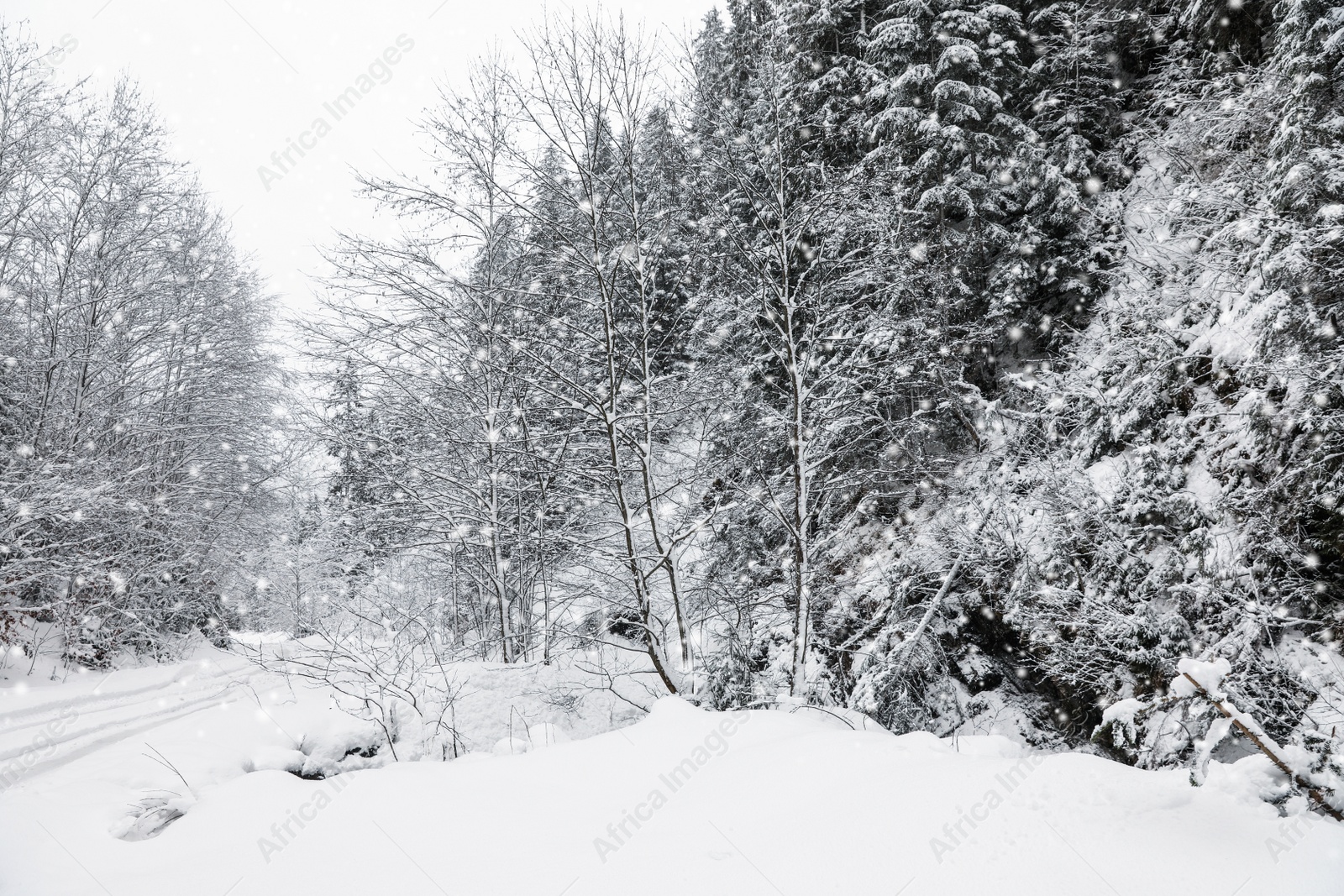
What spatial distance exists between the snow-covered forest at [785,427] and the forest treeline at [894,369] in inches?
2.6

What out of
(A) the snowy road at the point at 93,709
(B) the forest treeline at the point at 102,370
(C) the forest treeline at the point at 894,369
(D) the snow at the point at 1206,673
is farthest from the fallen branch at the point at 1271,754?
(B) the forest treeline at the point at 102,370

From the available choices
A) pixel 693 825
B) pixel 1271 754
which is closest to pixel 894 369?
pixel 1271 754

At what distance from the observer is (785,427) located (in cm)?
771

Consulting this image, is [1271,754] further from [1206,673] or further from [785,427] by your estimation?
[785,427]

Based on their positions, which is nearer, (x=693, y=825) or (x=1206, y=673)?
(x=1206, y=673)

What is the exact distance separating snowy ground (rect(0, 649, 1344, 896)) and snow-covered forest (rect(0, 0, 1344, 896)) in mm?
35

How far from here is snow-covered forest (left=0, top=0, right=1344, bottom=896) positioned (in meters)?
3.80

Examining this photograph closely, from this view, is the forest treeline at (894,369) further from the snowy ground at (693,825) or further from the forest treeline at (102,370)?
the snowy ground at (693,825)

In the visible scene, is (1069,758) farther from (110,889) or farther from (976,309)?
(976,309)

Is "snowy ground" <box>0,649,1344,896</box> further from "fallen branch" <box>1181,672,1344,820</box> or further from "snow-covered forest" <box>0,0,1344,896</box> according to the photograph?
"fallen branch" <box>1181,672,1344,820</box>

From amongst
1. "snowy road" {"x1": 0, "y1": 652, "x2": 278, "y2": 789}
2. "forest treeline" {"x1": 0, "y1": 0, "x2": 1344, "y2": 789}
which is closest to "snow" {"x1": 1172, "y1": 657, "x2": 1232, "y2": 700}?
"forest treeline" {"x1": 0, "y1": 0, "x2": 1344, "y2": 789}

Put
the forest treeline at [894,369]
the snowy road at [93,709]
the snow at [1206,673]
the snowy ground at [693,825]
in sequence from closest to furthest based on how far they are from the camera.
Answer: the snowy ground at [693,825] < the snow at [1206,673] < the forest treeline at [894,369] < the snowy road at [93,709]

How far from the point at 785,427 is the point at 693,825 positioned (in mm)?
5656

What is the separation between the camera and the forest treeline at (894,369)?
213 inches
